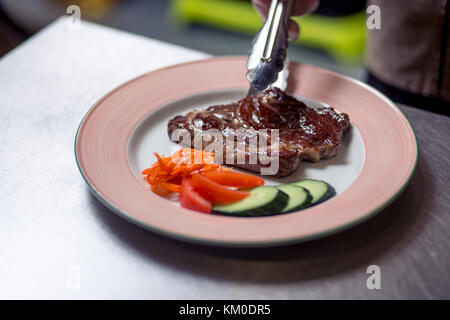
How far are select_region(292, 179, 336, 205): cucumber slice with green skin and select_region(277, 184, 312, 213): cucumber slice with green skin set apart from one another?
20mm

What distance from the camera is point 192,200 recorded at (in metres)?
1.43

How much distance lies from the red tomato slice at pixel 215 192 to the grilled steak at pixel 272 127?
0.75 feet

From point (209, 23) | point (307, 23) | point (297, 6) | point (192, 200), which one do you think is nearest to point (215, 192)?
point (192, 200)

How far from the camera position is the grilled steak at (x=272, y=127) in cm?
167

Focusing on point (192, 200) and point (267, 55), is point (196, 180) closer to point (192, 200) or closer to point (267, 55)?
point (192, 200)

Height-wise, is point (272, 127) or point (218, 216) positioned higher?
point (272, 127)

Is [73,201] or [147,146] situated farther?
[147,146]

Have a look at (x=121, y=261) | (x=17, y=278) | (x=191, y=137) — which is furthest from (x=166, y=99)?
(x=17, y=278)

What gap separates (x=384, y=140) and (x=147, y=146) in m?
0.89

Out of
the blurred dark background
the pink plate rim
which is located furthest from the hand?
the blurred dark background

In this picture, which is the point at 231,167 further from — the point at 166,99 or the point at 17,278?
A: the point at 17,278

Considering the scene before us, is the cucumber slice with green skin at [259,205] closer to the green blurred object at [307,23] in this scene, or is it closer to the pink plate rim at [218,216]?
the pink plate rim at [218,216]

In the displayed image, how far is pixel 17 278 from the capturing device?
130cm

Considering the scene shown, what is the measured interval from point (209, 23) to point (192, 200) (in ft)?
13.2
